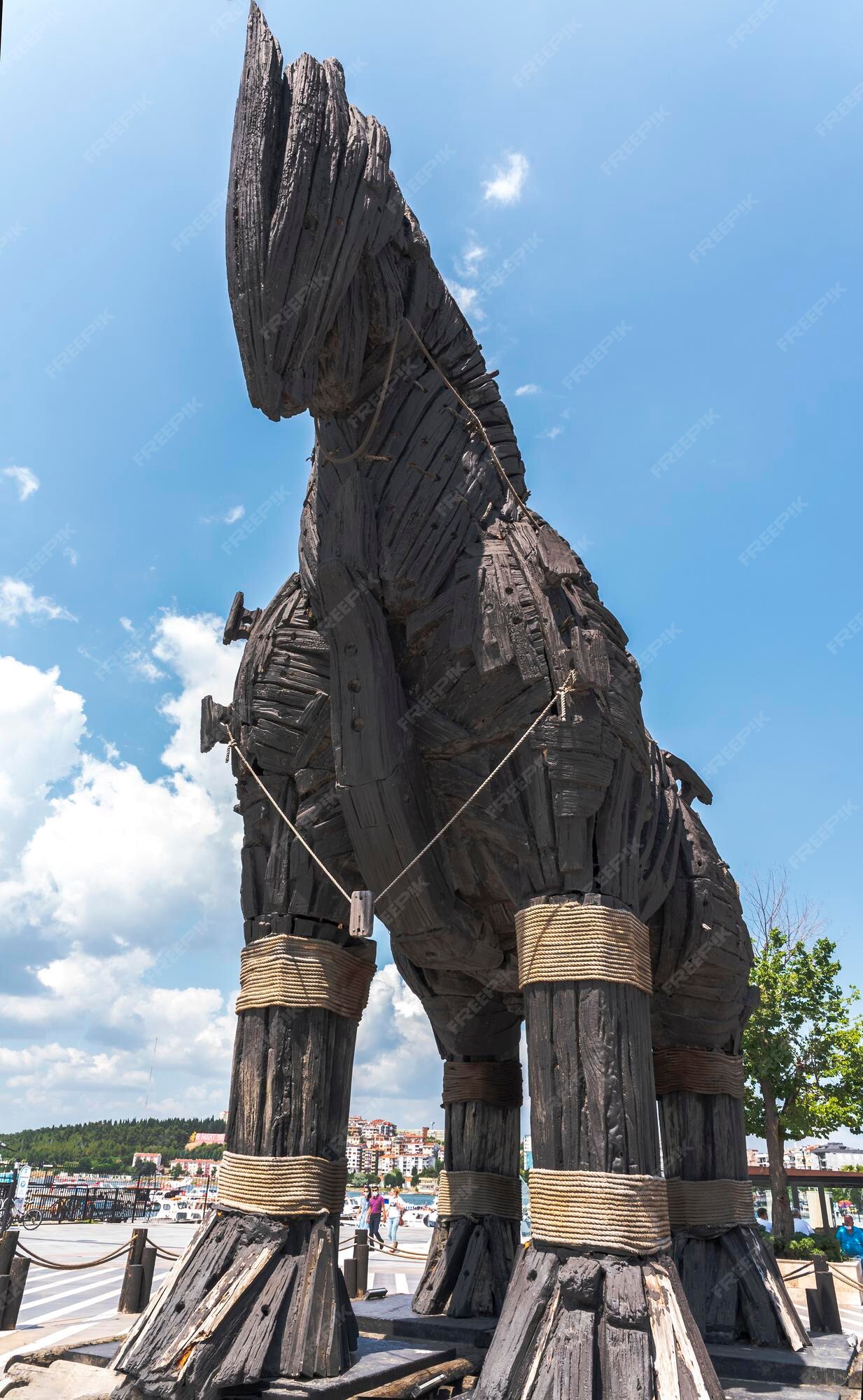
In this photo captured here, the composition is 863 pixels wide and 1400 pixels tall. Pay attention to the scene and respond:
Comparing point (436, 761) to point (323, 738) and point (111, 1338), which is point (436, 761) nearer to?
point (323, 738)

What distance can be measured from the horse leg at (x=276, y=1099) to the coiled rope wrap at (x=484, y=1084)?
1768 millimetres

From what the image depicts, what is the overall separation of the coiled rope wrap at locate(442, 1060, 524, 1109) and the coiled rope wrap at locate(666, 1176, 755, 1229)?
101 cm

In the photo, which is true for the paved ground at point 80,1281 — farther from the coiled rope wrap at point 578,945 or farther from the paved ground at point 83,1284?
the coiled rope wrap at point 578,945

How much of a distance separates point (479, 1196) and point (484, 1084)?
58 cm

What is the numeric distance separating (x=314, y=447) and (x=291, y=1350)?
11.3 feet

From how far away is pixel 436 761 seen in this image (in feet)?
12.8

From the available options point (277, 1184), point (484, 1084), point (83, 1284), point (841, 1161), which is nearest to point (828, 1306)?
point (484, 1084)

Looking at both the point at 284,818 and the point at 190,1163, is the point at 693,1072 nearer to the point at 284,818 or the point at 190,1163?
the point at 284,818

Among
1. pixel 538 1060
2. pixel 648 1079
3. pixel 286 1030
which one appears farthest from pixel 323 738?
pixel 648 1079

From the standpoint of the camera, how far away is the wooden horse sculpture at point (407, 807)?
312cm

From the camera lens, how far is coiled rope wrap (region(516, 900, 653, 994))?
11.1ft

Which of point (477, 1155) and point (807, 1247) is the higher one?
point (477, 1155)

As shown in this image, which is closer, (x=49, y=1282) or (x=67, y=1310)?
(x=67, y=1310)

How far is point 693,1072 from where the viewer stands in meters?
5.30
